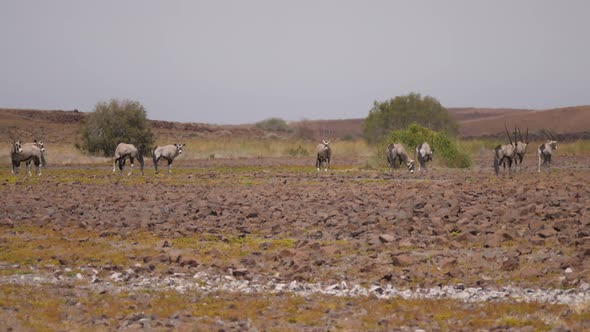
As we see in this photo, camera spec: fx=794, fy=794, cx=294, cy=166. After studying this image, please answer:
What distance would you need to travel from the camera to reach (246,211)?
19.3 m

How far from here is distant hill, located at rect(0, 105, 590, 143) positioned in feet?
301

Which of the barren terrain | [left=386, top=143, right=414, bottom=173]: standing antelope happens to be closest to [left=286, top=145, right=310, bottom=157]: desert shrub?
[left=386, top=143, right=414, bottom=173]: standing antelope

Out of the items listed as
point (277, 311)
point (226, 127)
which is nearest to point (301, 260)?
point (277, 311)

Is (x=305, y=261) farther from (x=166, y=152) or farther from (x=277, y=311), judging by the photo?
(x=166, y=152)

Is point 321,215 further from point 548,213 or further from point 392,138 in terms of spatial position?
point 392,138

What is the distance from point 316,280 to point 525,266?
310 centimetres

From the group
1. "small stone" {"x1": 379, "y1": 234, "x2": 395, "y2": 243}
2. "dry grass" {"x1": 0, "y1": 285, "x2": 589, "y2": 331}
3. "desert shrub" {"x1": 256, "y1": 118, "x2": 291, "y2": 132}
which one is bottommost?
"dry grass" {"x1": 0, "y1": 285, "x2": 589, "y2": 331}

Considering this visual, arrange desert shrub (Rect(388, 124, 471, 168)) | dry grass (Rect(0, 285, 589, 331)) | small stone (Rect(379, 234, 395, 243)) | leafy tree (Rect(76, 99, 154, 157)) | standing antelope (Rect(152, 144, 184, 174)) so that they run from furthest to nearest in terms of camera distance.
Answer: leafy tree (Rect(76, 99, 154, 157)), desert shrub (Rect(388, 124, 471, 168)), standing antelope (Rect(152, 144, 184, 174)), small stone (Rect(379, 234, 395, 243)), dry grass (Rect(0, 285, 589, 331))

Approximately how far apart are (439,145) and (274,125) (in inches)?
3473

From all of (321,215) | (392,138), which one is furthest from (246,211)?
(392,138)

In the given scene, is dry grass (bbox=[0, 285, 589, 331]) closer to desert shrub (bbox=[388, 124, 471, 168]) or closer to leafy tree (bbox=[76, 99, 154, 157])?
desert shrub (bbox=[388, 124, 471, 168])

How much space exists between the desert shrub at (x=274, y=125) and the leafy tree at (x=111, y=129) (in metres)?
65.4

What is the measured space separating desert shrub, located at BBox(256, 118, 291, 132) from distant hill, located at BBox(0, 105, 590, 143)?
4.78 ft

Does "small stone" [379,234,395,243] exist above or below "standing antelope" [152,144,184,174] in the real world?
below
